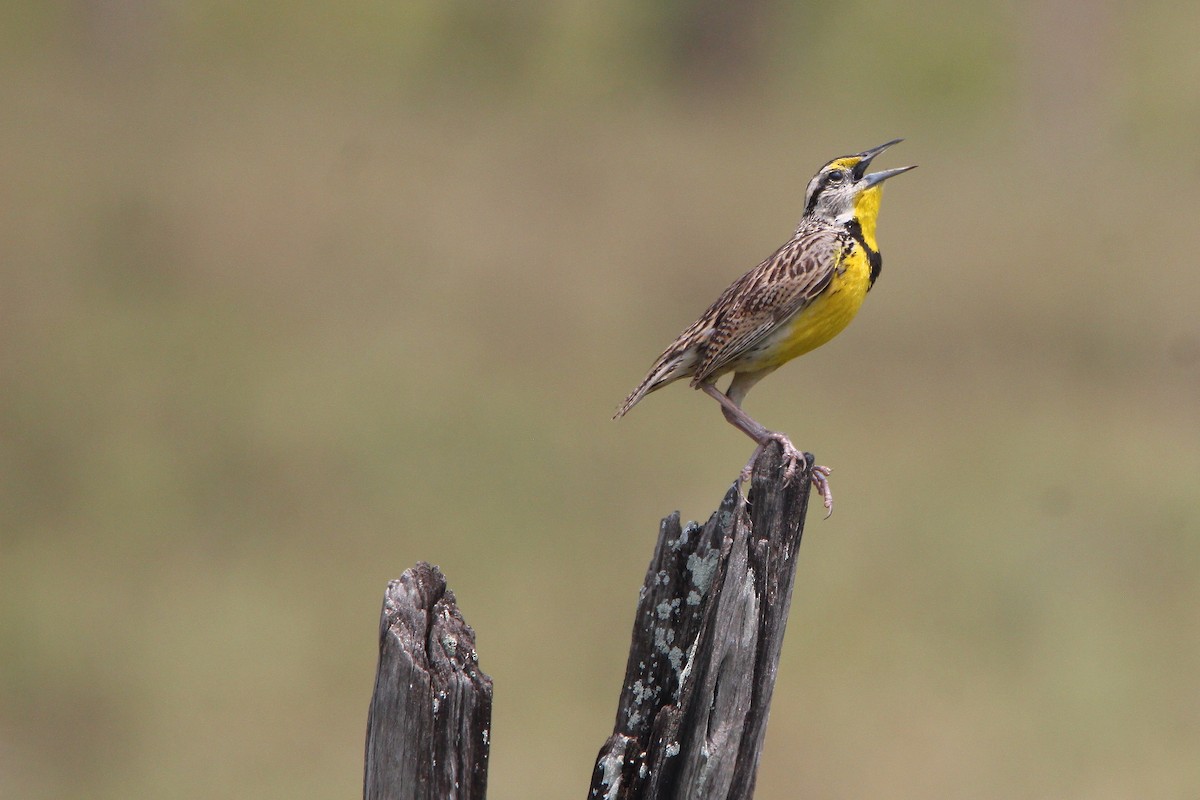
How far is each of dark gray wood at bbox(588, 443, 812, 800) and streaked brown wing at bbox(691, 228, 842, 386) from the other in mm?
1159

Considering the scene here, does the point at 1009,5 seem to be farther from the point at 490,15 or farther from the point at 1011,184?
the point at 490,15

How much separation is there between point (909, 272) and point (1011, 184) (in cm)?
285

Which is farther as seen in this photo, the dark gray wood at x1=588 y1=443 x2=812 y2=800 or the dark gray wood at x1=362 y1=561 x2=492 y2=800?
the dark gray wood at x1=588 y1=443 x2=812 y2=800

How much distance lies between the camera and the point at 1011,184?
1472 cm

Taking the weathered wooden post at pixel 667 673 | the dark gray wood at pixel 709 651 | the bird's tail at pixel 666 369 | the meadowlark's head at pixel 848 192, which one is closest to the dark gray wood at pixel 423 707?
the weathered wooden post at pixel 667 673

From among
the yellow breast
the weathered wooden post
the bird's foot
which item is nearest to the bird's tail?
the yellow breast

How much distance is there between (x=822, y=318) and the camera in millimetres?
4652

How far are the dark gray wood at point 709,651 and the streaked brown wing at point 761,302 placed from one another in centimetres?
116

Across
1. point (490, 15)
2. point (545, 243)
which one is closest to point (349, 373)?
point (545, 243)

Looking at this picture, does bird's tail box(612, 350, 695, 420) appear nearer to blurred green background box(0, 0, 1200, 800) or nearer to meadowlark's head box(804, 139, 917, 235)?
meadowlark's head box(804, 139, 917, 235)

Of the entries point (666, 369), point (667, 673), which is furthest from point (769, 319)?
point (667, 673)

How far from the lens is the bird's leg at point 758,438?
353 centimetres

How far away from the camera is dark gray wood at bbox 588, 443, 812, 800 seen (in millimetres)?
3145

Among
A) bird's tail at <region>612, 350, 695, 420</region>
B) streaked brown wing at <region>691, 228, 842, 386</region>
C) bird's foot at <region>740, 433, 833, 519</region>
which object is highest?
streaked brown wing at <region>691, 228, 842, 386</region>
